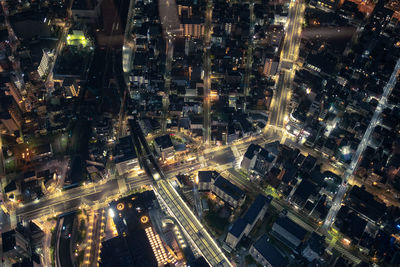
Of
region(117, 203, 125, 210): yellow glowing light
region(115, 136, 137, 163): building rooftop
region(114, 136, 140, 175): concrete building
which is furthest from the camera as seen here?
region(115, 136, 137, 163): building rooftop

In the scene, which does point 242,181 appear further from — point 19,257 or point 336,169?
point 19,257

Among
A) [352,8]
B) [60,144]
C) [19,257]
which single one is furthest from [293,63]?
[19,257]

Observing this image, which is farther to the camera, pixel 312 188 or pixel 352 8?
pixel 352 8

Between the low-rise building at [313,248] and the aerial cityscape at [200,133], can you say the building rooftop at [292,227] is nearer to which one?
the aerial cityscape at [200,133]

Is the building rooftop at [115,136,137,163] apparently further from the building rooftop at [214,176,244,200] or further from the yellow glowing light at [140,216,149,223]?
the building rooftop at [214,176,244,200]

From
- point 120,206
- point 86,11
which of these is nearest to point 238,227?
point 120,206

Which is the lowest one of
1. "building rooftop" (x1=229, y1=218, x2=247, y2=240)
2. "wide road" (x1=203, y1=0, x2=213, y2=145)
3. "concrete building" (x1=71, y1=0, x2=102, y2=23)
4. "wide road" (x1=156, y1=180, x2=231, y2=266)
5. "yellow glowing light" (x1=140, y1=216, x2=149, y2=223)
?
"wide road" (x1=156, y1=180, x2=231, y2=266)

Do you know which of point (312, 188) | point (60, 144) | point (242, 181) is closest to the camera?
point (312, 188)

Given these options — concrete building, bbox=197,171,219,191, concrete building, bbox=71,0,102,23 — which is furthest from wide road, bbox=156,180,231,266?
concrete building, bbox=71,0,102,23
